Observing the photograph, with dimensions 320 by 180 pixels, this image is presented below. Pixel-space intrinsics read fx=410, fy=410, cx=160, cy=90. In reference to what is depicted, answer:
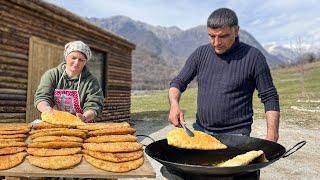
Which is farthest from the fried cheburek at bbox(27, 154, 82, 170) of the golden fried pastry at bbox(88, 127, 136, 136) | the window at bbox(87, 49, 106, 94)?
the window at bbox(87, 49, 106, 94)

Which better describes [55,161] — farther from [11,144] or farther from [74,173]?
[11,144]

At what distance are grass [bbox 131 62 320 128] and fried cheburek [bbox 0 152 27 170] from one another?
18249 millimetres

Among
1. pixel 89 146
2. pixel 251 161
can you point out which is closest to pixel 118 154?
pixel 89 146

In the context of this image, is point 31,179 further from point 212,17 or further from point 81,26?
point 81,26

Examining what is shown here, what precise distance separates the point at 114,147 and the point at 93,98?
158 cm

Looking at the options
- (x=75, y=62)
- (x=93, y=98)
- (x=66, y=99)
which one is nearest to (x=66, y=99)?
(x=66, y=99)

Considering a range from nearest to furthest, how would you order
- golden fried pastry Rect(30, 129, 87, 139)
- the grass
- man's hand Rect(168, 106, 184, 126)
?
1. golden fried pastry Rect(30, 129, 87, 139)
2. man's hand Rect(168, 106, 184, 126)
3. the grass

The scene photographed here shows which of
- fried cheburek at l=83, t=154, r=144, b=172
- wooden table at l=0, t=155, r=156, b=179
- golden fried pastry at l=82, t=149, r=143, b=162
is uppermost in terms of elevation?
golden fried pastry at l=82, t=149, r=143, b=162

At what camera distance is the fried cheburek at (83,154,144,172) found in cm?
288

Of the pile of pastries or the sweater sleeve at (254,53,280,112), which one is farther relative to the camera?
the sweater sleeve at (254,53,280,112)

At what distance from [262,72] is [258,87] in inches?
5.5

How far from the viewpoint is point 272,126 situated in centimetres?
352

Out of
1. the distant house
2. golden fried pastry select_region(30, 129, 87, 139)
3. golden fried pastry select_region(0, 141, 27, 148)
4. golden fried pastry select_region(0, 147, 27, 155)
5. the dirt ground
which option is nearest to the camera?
golden fried pastry select_region(0, 147, 27, 155)

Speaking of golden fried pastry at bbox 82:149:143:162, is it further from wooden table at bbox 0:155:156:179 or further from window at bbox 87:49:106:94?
window at bbox 87:49:106:94
